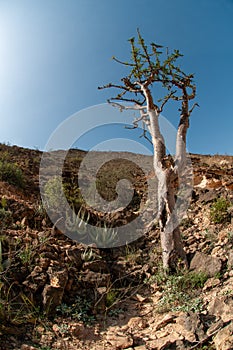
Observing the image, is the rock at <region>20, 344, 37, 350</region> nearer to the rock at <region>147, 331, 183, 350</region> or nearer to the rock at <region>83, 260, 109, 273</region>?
the rock at <region>147, 331, 183, 350</region>

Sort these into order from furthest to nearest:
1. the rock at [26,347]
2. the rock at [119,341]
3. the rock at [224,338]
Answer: the rock at [119,341], the rock at [26,347], the rock at [224,338]

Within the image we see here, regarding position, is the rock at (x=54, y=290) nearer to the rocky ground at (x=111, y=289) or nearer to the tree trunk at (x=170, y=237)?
the rocky ground at (x=111, y=289)

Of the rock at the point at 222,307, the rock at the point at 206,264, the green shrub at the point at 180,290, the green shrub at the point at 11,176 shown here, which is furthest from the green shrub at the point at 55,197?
the rock at the point at 222,307

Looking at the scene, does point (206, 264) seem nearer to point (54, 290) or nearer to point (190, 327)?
point (190, 327)

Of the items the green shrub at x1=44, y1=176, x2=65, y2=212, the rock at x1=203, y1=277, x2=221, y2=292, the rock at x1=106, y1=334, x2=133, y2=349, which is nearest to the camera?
the rock at x1=106, y1=334, x2=133, y2=349

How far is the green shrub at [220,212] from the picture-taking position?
17.9 ft

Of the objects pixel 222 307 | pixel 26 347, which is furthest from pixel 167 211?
pixel 26 347

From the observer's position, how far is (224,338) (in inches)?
115

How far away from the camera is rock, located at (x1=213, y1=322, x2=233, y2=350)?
2805mm

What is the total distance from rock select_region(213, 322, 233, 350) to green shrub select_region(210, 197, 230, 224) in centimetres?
258

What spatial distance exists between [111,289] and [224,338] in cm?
175

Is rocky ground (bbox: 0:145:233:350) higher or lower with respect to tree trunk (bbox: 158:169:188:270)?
lower

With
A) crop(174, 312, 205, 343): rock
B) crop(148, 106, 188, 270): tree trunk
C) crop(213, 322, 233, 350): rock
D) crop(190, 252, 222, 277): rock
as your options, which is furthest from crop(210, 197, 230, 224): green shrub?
crop(213, 322, 233, 350): rock

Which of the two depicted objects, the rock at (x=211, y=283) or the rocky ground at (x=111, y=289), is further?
the rock at (x=211, y=283)
